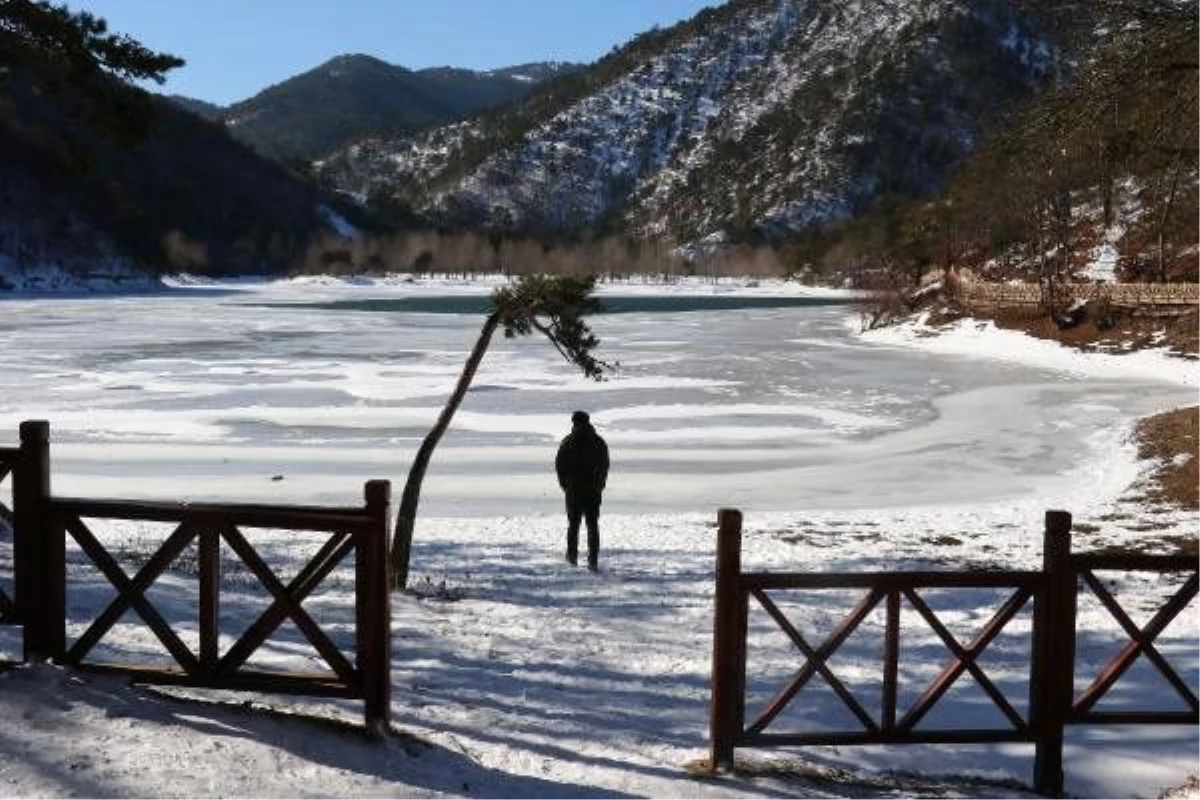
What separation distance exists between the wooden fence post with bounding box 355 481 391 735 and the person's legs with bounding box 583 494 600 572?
6.95 m

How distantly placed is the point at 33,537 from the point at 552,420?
802 inches

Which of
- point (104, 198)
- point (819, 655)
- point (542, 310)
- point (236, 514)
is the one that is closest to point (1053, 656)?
point (819, 655)

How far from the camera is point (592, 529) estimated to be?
41.4 ft

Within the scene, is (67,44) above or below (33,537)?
above

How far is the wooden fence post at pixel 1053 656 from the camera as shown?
220 inches

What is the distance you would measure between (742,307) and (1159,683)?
91053mm

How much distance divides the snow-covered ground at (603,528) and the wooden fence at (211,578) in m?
0.19

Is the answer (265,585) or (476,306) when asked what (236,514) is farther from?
(476,306)

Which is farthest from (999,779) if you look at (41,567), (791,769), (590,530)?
(590,530)

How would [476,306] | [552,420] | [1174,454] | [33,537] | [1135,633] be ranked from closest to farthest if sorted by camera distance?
[1135,633] → [33,537] → [1174,454] → [552,420] → [476,306]

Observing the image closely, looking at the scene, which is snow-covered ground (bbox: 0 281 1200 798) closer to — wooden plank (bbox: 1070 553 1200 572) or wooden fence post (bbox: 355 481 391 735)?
wooden fence post (bbox: 355 481 391 735)

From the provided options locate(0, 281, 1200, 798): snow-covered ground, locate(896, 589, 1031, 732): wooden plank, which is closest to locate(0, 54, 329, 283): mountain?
locate(0, 281, 1200, 798): snow-covered ground

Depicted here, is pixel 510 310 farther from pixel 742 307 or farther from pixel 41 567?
pixel 742 307

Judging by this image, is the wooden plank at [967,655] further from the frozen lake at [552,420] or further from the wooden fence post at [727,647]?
the frozen lake at [552,420]
